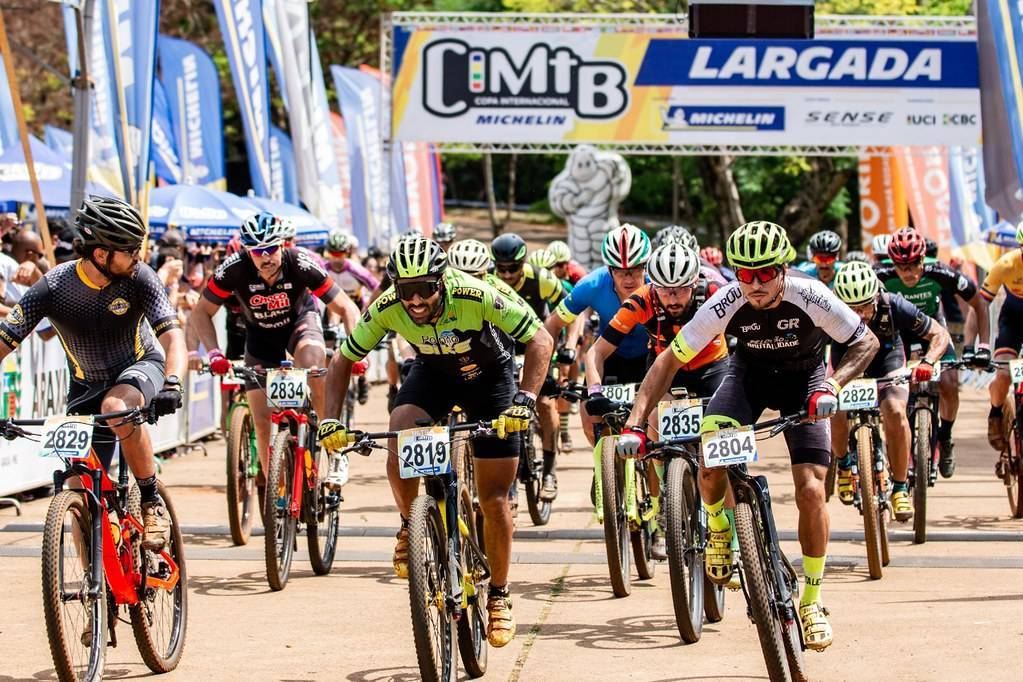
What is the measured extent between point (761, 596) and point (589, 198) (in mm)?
31355

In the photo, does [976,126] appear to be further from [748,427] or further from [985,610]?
[748,427]

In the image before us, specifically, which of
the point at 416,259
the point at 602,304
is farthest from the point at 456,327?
the point at 602,304

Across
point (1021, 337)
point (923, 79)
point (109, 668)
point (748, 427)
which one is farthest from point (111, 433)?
point (923, 79)

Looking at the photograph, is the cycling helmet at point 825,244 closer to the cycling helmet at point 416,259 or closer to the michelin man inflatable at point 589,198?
the cycling helmet at point 416,259

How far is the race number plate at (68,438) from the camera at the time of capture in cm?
647

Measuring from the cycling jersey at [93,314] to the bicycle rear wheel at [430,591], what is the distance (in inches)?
58.9

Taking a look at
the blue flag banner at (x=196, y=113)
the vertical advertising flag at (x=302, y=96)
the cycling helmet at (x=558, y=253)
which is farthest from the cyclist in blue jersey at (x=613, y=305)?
the blue flag banner at (x=196, y=113)

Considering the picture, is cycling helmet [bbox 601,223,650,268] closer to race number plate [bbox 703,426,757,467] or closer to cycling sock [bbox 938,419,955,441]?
race number plate [bbox 703,426,757,467]

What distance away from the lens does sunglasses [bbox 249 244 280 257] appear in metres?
10.4

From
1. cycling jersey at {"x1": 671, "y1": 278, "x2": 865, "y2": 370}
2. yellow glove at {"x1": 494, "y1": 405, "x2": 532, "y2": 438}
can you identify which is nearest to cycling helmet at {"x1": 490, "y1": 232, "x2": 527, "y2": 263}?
cycling jersey at {"x1": 671, "y1": 278, "x2": 865, "y2": 370}

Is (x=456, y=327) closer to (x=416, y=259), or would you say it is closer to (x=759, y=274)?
(x=416, y=259)

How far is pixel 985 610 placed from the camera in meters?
8.53

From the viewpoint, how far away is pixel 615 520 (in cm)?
904

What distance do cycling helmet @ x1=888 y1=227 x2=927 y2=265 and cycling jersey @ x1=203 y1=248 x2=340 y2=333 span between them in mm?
3980
